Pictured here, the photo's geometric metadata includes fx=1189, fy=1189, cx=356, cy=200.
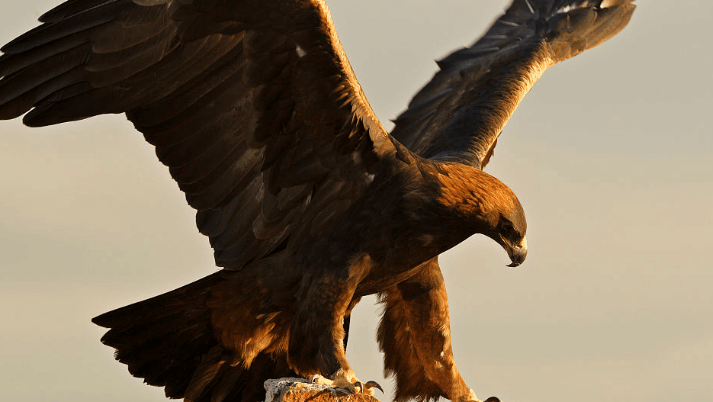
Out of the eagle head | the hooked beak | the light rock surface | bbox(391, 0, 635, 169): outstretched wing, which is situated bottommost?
the light rock surface

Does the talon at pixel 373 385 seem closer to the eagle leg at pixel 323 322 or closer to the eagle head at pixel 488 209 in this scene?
the eagle leg at pixel 323 322

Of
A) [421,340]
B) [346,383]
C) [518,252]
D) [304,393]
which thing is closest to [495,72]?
[421,340]

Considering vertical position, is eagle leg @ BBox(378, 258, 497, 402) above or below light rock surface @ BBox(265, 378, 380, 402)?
above

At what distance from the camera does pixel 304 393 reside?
5660mm

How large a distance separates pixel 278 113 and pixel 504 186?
1.29 meters

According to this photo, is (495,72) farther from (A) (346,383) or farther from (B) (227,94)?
(A) (346,383)

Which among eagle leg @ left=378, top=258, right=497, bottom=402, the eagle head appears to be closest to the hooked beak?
the eagle head

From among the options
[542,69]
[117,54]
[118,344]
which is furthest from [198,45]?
[542,69]

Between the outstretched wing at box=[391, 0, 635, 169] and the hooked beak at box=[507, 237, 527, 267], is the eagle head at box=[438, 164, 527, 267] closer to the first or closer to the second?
the hooked beak at box=[507, 237, 527, 267]

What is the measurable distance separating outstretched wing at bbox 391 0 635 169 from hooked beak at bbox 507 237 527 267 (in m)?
0.98

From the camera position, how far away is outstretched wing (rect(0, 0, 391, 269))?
19.7ft

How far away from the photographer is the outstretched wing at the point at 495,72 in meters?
7.93

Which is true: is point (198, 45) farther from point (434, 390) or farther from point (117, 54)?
point (434, 390)

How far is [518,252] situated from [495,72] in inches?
101
